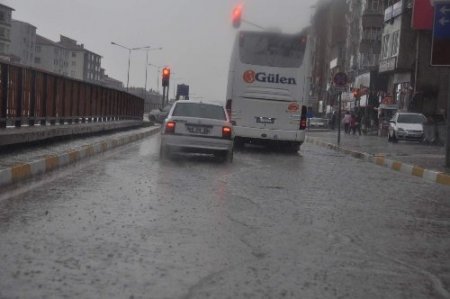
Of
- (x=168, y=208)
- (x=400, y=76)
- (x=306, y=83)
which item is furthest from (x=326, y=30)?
(x=168, y=208)

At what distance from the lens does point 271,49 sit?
20.2m

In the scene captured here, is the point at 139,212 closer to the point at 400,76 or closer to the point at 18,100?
the point at 18,100

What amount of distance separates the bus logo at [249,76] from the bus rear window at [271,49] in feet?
1.04

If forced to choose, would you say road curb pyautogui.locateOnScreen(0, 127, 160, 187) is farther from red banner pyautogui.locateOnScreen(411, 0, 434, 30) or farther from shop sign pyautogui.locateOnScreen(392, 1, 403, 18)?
shop sign pyautogui.locateOnScreen(392, 1, 403, 18)

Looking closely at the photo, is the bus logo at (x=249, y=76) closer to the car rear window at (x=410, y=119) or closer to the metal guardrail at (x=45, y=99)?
the metal guardrail at (x=45, y=99)

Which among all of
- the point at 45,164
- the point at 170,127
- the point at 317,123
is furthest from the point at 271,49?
the point at 317,123

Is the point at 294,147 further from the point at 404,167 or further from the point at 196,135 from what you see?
the point at 196,135

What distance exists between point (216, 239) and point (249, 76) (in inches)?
558

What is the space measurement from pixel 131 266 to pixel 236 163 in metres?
10.6

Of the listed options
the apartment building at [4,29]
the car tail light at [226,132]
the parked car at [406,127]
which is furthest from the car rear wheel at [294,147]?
the apartment building at [4,29]

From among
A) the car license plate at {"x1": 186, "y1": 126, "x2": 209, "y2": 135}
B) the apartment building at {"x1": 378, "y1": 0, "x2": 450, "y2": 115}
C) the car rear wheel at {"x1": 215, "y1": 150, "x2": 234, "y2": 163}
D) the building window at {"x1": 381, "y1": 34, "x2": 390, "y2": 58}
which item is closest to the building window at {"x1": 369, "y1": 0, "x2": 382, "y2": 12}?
the building window at {"x1": 381, "y1": 34, "x2": 390, "y2": 58}

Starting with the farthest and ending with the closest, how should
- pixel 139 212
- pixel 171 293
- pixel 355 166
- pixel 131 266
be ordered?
1. pixel 355 166
2. pixel 139 212
3. pixel 131 266
4. pixel 171 293

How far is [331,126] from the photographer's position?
Result: 57.1m

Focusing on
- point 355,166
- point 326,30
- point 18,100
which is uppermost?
point 326,30
